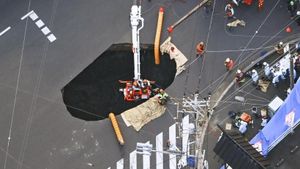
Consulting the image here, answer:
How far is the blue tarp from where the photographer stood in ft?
108

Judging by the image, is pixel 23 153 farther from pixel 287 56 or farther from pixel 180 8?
pixel 287 56

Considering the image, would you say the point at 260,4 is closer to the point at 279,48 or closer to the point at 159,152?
the point at 279,48

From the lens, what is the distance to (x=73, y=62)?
41938 mm

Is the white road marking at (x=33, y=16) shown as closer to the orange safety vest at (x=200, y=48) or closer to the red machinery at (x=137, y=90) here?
the red machinery at (x=137, y=90)

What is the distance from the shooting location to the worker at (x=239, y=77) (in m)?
38.7

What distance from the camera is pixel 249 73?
3903 cm

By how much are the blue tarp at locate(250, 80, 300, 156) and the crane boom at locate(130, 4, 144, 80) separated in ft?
29.4

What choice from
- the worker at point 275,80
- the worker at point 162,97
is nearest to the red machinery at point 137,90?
the worker at point 162,97

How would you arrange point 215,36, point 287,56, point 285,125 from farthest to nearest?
point 215,36 < point 287,56 < point 285,125

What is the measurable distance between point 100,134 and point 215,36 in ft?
32.3

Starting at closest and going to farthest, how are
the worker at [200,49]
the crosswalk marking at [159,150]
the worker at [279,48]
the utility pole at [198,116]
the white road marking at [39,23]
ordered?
the utility pole at [198,116]
the crosswalk marking at [159,150]
the worker at [279,48]
the worker at [200,49]
the white road marking at [39,23]

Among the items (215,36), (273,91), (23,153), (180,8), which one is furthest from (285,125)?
(23,153)

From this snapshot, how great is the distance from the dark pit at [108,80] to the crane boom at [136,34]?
1377 mm

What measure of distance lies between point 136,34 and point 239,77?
7.20m
